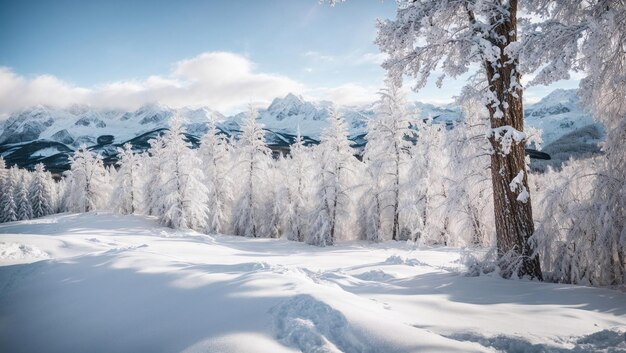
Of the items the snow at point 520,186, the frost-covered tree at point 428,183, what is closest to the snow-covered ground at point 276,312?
the snow at point 520,186

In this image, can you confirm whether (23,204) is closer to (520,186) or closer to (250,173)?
(250,173)

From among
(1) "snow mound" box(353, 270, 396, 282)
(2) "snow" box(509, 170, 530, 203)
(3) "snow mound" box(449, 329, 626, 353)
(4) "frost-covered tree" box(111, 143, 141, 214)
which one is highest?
(4) "frost-covered tree" box(111, 143, 141, 214)

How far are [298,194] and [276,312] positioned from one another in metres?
26.0

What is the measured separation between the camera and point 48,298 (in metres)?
4.93

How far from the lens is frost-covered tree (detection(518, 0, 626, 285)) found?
17.6 feet

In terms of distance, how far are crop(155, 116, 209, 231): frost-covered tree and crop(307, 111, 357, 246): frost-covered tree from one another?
10532 mm

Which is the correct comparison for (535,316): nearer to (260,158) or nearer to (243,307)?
(243,307)

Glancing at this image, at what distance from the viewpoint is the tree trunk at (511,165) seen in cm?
622

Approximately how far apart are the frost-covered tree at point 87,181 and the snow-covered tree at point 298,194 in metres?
30.2

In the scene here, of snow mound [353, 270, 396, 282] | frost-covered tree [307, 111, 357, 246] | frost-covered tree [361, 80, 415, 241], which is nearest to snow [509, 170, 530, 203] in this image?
snow mound [353, 270, 396, 282]

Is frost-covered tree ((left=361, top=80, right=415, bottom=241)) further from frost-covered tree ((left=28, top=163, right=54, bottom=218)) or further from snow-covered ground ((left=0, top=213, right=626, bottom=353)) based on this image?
frost-covered tree ((left=28, top=163, right=54, bottom=218))

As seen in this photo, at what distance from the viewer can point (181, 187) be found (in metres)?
28.1

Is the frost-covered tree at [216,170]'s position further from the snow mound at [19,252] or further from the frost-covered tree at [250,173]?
the snow mound at [19,252]

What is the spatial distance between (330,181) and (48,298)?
21244mm
